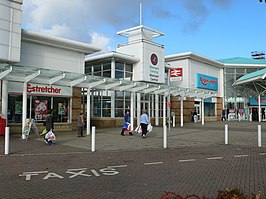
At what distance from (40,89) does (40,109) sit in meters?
1.41

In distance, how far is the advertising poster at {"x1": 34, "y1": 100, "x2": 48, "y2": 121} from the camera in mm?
19250

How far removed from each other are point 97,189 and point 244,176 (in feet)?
11.6

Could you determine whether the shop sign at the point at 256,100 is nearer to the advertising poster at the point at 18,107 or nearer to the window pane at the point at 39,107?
the window pane at the point at 39,107

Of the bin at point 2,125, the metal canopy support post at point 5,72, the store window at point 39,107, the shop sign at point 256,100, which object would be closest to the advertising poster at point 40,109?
the store window at point 39,107

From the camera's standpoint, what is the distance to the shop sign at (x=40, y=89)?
17.9 m

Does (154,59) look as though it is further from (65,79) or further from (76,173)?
(76,173)

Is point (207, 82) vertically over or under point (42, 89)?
over

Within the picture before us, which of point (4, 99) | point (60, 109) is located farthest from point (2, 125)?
point (60, 109)

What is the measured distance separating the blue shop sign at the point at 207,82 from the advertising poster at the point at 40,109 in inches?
832

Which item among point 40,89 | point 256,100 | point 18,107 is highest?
point 256,100

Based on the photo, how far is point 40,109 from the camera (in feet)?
63.8

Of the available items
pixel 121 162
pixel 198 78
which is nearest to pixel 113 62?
pixel 198 78

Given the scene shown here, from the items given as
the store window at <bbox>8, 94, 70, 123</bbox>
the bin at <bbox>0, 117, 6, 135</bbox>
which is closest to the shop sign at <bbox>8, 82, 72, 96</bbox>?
the store window at <bbox>8, 94, 70, 123</bbox>

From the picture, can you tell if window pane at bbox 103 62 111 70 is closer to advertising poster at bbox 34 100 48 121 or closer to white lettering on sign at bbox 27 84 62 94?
white lettering on sign at bbox 27 84 62 94
